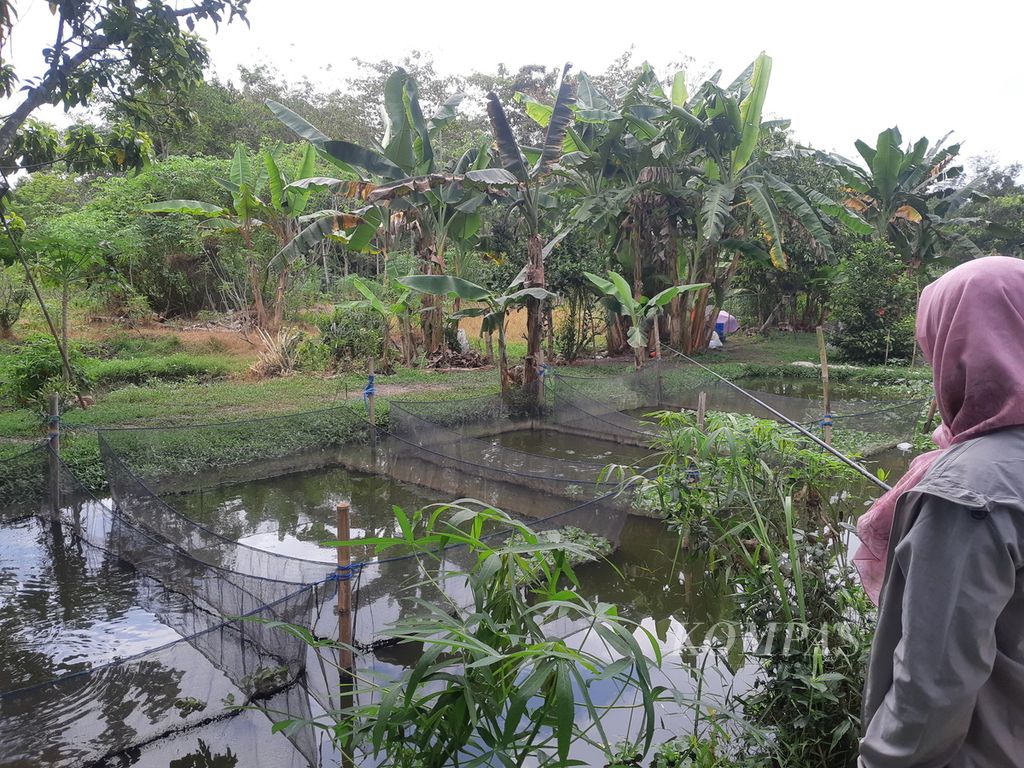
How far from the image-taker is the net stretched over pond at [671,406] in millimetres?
6836

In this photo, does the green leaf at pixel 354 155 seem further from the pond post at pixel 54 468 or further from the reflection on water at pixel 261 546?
the pond post at pixel 54 468

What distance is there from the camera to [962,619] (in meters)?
0.91

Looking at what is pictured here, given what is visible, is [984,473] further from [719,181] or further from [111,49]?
[719,181]

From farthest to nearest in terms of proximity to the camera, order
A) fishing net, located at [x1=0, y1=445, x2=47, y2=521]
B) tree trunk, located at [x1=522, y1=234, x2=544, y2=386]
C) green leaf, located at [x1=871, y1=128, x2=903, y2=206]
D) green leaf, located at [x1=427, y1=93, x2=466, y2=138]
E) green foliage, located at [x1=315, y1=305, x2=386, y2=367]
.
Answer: green leaf, located at [x1=871, y1=128, x2=903, y2=206]
green foliage, located at [x1=315, y1=305, x2=386, y2=367]
green leaf, located at [x1=427, y1=93, x2=466, y2=138]
tree trunk, located at [x1=522, y1=234, x2=544, y2=386]
fishing net, located at [x1=0, y1=445, x2=47, y2=521]

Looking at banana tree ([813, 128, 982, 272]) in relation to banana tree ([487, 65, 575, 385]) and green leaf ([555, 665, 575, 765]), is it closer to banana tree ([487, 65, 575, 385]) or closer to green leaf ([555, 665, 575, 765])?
banana tree ([487, 65, 575, 385])

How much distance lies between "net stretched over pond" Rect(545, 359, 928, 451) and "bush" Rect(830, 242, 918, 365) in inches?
110

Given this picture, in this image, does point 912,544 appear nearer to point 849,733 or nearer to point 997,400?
point 997,400

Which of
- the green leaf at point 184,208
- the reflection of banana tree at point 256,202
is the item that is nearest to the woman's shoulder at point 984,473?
the reflection of banana tree at point 256,202

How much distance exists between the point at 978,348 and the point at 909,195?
14.6 meters

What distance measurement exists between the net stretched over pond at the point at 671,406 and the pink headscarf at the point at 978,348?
496 cm

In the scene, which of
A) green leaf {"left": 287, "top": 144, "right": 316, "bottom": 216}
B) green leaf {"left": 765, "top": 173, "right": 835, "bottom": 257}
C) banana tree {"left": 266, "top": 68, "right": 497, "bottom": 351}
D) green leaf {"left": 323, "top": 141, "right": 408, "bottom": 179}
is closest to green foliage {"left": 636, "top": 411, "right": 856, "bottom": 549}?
banana tree {"left": 266, "top": 68, "right": 497, "bottom": 351}

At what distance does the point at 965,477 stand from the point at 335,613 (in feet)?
9.15

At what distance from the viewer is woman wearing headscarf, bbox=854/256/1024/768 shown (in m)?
0.91

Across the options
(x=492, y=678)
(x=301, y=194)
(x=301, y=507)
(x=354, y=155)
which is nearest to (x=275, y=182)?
(x=301, y=194)
